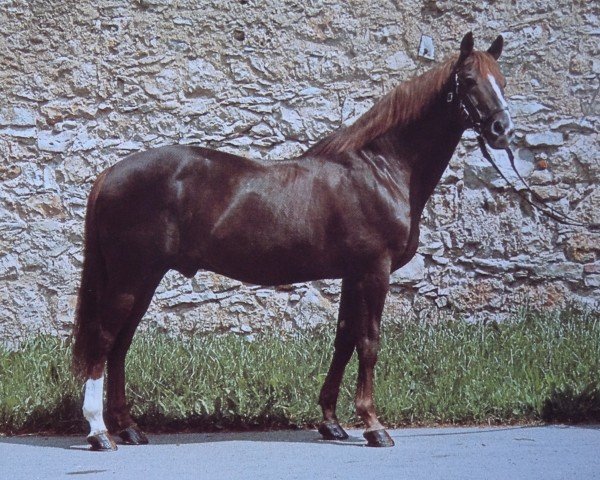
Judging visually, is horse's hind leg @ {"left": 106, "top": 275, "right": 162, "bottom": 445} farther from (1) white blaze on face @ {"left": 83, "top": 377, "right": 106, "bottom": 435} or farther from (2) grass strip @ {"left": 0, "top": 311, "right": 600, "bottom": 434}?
(2) grass strip @ {"left": 0, "top": 311, "right": 600, "bottom": 434}

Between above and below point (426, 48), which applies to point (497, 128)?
below

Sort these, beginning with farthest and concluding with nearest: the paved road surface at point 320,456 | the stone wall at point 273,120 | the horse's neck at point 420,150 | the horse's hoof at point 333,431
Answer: the stone wall at point 273,120 → the horse's hoof at point 333,431 → the horse's neck at point 420,150 → the paved road surface at point 320,456

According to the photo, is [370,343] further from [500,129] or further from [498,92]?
[498,92]

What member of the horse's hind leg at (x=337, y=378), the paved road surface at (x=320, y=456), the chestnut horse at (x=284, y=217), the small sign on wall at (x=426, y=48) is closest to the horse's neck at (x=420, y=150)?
the chestnut horse at (x=284, y=217)

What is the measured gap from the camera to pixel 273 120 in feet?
24.2

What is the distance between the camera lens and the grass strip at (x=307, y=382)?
5.76 meters

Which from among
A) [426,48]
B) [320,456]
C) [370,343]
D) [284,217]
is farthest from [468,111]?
[426,48]

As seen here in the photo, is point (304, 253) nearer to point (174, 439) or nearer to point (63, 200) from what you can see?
point (174, 439)

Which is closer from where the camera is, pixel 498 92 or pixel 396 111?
pixel 498 92

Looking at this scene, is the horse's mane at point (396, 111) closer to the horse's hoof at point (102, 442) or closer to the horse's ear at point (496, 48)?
the horse's ear at point (496, 48)

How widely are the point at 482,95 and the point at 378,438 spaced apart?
5.92 ft

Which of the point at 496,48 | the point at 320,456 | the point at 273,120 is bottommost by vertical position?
the point at 320,456

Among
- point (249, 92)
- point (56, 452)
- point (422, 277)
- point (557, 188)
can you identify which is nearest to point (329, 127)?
point (249, 92)

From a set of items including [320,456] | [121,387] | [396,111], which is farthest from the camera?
[121,387]
